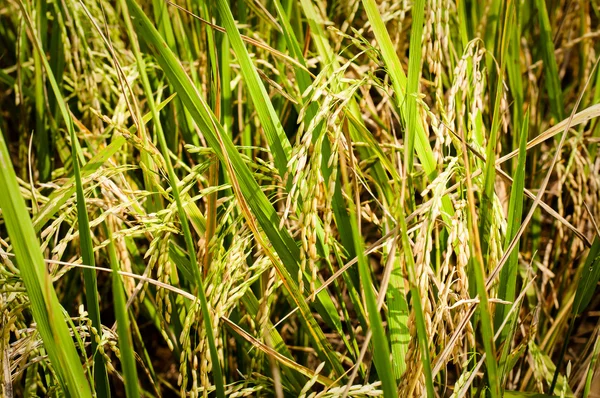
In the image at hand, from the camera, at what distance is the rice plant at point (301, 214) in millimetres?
731

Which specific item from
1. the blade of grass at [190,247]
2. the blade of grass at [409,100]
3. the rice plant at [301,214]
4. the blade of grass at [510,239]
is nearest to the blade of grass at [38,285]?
the rice plant at [301,214]

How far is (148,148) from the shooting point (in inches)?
34.4

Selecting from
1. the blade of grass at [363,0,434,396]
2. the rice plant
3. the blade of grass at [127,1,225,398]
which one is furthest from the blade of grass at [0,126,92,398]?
the blade of grass at [363,0,434,396]

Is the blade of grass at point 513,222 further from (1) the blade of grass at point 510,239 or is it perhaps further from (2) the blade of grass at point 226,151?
(2) the blade of grass at point 226,151

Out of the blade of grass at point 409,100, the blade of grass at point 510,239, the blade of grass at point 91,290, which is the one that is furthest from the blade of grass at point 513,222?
the blade of grass at point 91,290

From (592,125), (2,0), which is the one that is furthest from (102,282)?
(592,125)

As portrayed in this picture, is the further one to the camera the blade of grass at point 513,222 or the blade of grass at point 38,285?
the blade of grass at point 513,222

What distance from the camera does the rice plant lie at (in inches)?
28.8

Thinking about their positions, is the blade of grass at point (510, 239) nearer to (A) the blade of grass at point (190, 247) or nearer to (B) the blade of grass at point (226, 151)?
(B) the blade of grass at point (226, 151)

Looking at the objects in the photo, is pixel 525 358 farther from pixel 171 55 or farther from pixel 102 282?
pixel 102 282

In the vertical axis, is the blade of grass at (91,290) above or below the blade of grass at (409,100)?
below

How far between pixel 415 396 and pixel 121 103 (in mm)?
770

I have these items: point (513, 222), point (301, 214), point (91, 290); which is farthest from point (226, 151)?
point (513, 222)

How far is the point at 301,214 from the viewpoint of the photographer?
28.3 inches
